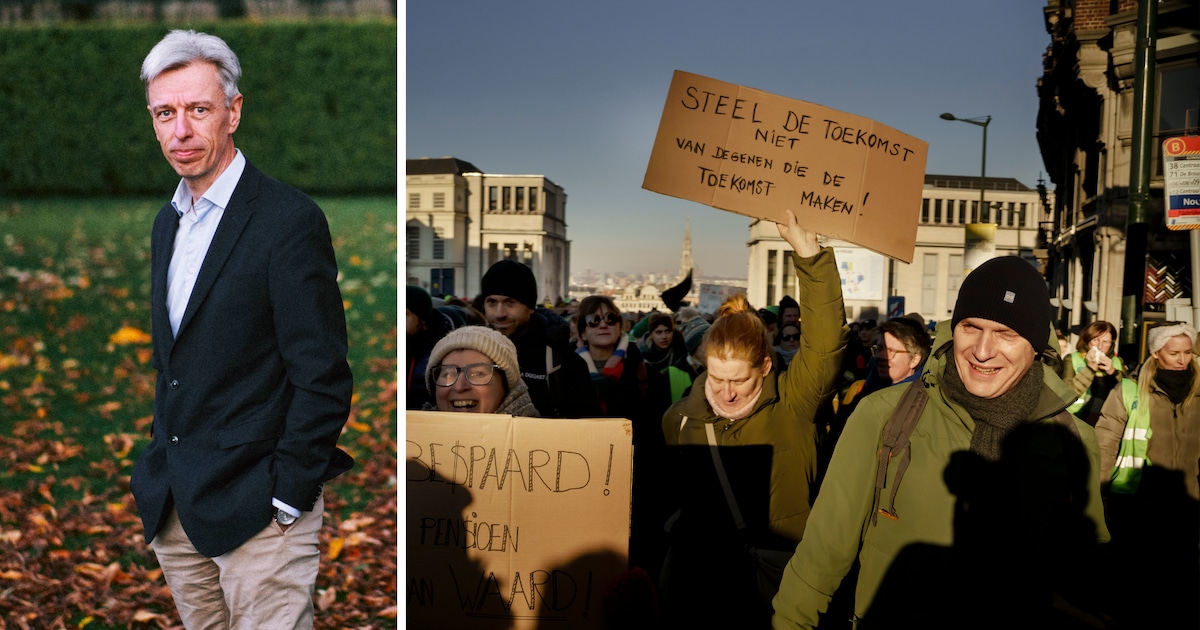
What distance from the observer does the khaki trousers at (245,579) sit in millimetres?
2900

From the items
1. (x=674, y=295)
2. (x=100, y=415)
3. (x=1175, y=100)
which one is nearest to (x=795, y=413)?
(x=100, y=415)

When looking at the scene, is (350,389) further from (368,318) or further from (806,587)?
(806,587)

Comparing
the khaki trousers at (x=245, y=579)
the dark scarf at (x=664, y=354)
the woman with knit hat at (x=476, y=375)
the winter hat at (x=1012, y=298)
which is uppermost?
the winter hat at (x=1012, y=298)

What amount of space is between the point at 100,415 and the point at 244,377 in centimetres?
65

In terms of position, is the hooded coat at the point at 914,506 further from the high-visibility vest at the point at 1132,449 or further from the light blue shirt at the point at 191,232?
the high-visibility vest at the point at 1132,449

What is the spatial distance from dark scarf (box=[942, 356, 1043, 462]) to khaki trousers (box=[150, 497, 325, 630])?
1976mm

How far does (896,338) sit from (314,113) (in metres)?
3.49

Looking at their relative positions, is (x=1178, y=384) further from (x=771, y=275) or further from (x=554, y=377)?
(x=771, y=275)

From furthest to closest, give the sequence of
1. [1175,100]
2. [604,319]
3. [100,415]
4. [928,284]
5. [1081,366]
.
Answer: [928,284]
[1175,100]
[1081,366]
[604,319]
[100,415]

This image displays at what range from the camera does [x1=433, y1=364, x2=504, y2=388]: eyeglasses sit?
357 cm

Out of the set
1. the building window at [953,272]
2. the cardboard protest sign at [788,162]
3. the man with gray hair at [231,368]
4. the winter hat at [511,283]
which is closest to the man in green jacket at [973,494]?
the cardboard protest sign at [788,162]

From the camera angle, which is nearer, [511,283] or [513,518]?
[513,518]

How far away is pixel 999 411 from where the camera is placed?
96.7 inches

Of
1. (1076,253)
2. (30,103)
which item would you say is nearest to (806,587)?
(30,103)
